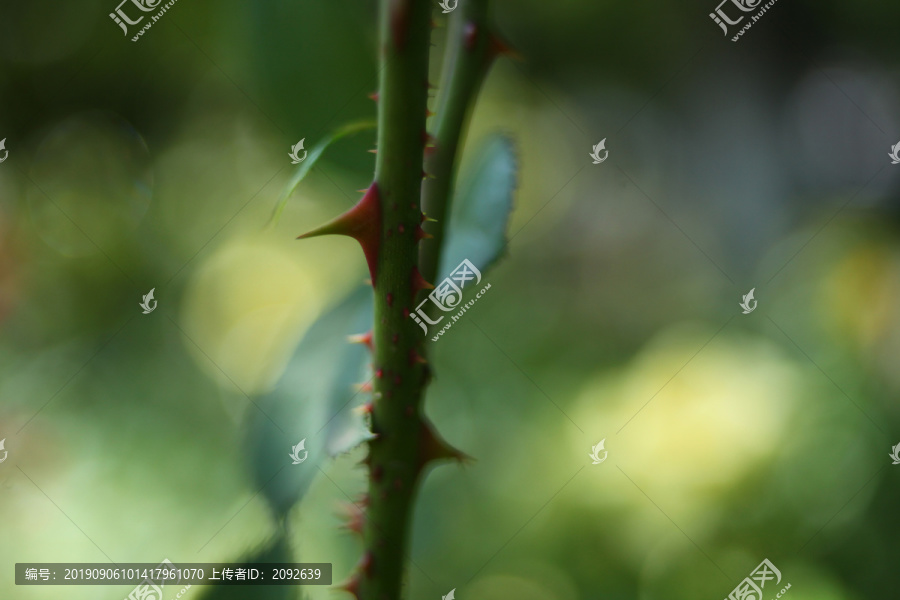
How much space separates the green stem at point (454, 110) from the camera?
161 mm

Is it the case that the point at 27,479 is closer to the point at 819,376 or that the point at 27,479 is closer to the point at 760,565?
the point at 760,565


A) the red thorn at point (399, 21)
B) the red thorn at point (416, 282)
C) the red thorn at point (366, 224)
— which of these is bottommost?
the red thorn at point (416, 282)

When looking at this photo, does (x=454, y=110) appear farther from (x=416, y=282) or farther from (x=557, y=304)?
(x=557, y=304)

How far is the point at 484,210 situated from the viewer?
20cm

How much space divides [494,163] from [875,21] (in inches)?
23.7

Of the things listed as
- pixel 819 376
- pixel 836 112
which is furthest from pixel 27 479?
pixel 836 112

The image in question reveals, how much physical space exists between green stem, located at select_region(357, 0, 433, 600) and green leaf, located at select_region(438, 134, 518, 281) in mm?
48

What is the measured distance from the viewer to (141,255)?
494mm

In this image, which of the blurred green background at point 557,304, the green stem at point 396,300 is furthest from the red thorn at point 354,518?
the blurred green background at point 557,304

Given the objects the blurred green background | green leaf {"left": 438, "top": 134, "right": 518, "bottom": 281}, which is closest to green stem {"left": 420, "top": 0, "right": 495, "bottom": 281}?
green leaf {"left": 438, "top": 134, "right": 518, "bottom": 281}

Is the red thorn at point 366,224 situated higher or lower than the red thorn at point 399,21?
lower

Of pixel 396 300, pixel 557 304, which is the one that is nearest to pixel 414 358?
pixel 396 300

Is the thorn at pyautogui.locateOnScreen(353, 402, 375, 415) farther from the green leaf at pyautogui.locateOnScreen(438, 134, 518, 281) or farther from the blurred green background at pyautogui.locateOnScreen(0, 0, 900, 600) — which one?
the blurred green background at pyautogui.locateOnScreen(0, 0, 900, 600)

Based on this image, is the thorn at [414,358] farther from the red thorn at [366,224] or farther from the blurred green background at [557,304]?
the blurred green background at [557,304]
